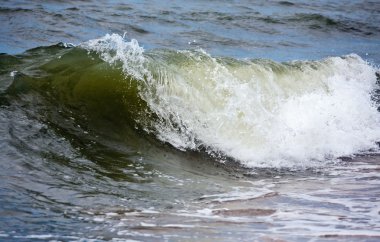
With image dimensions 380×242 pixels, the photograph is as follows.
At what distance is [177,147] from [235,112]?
111 centimetres

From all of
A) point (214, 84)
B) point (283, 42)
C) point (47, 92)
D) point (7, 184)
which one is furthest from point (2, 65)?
point (283, 42)

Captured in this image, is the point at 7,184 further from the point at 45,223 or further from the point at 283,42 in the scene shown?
Result: the point at 283,42

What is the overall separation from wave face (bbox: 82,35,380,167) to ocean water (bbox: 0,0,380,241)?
18 millimetres

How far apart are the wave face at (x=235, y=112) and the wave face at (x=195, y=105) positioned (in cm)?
1

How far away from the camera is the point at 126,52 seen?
22.0 ft

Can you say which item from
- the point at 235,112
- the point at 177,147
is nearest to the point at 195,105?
the point at 235,112

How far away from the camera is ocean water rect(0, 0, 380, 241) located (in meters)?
3.59

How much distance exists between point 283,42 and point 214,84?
881 centimetres

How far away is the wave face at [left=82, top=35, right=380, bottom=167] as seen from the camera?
622cm

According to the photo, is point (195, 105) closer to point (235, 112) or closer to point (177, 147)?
point (235, 112)

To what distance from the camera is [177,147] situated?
19.5 feet

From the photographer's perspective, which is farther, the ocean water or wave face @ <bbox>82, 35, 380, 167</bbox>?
wave face @ <bbox>82, 35, 380, 167</bbox>

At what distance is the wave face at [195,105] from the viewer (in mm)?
6203

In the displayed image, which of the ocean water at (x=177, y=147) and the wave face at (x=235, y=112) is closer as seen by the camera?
the ocean water at (x=177, y=147)
